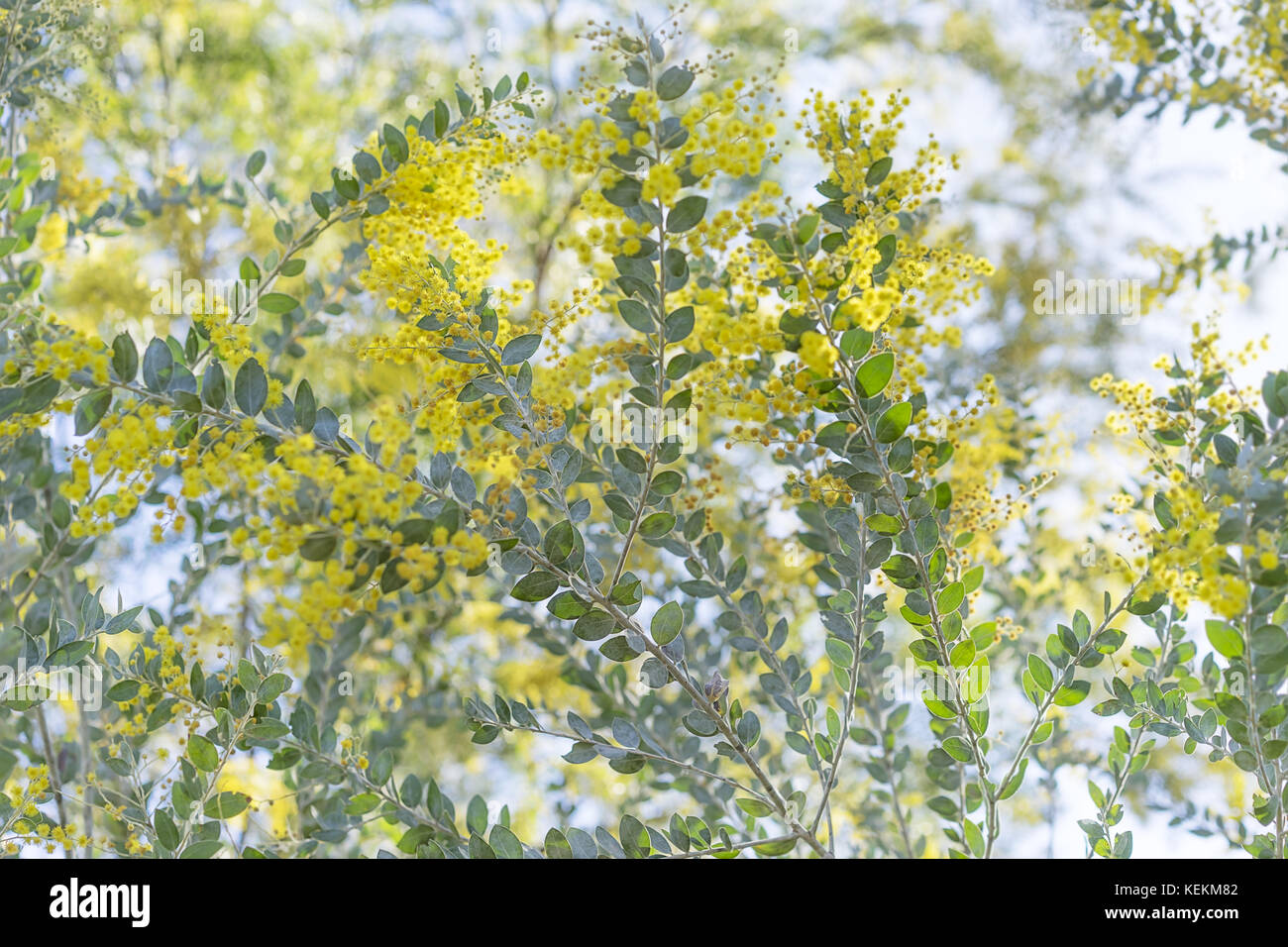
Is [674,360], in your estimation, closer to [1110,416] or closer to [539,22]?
[1110,416]

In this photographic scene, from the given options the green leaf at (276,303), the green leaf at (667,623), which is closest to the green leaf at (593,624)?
the green leaf at (667,623)

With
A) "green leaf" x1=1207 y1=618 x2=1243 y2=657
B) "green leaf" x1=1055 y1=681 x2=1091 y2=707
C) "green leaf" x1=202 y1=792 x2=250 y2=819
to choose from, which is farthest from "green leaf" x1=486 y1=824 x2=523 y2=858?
"green leaf" x1=1207 y1=618 x2=1243 y2=657

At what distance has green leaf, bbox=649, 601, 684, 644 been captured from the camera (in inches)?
36.5

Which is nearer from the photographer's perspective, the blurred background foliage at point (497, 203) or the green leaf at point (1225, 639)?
the green leaf at point (1225, 639)

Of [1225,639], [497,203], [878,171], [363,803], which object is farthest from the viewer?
[497,203]

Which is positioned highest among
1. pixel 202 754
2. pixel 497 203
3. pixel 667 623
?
pixel 497 203

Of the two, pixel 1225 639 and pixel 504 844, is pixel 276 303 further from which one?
pixel 1225 639

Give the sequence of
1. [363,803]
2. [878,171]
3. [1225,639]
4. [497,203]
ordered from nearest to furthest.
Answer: [1225,639] < [878,171] < [363,803] < [497,203]

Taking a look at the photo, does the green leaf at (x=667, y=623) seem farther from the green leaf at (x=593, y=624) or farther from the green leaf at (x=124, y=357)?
the green leaf at (x=124, y=357)

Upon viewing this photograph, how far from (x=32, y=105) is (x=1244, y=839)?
2045 millimetres

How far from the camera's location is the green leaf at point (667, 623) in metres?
0.93

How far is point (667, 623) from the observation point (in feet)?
3.05

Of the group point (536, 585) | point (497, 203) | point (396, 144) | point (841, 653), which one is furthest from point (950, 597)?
point (497, 203)

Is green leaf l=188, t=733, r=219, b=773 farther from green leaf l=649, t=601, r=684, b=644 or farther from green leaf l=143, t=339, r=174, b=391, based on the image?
green leaf l=649, t=601, r=684, b=644
